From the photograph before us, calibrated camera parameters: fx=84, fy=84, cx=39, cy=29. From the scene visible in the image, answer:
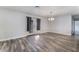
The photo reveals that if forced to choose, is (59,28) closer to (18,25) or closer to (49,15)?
(49,15)

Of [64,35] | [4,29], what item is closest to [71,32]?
[64,35]

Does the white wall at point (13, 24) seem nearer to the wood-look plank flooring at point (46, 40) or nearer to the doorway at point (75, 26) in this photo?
the wood-look plank flooring at point (46, 40)

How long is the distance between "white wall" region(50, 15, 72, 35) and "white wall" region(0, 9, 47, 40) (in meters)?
0.20

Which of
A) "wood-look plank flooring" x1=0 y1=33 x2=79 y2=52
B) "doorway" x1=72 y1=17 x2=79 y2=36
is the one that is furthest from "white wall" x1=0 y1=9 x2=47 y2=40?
"doorway" x1=72 y1=17 x2=79 y2=36

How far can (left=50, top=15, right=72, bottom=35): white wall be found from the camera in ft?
5.55

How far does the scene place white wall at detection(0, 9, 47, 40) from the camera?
167cm

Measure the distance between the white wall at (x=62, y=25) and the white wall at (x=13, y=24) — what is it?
195 mm

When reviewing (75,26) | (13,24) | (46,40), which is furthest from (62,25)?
(13,24)

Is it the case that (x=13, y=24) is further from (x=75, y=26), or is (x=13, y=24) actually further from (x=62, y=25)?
(x=75, y=26)

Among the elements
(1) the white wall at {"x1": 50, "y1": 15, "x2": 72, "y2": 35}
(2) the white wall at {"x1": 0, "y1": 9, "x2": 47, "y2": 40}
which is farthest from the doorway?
(2) the white wall at {"x1": 0, "y1": 9, "x2": 47, "y2": 40}

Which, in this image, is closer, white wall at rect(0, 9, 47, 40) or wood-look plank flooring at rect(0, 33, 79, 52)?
white wall at rect(0, 9, 47, 40)

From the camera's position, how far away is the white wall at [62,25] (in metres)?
1.69

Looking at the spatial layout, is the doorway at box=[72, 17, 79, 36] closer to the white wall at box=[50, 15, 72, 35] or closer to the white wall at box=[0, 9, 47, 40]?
the white wall at box=[50, 15, 72, 35]

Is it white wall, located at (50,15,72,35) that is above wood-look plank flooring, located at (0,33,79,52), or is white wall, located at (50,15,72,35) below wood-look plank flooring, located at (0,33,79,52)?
above
